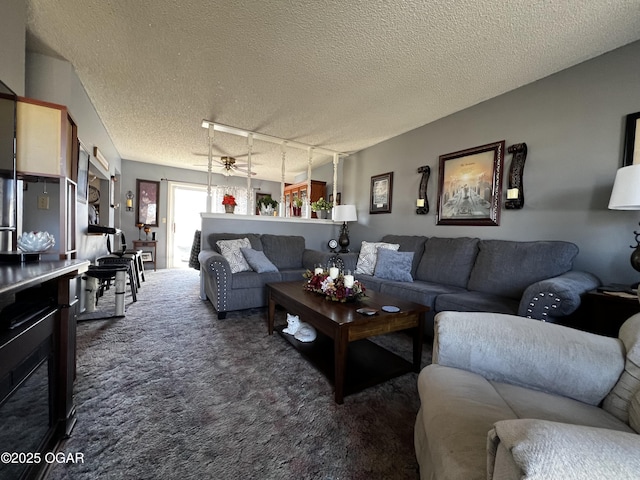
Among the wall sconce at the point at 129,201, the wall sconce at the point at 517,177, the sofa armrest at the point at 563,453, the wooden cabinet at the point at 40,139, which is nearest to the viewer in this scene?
the sofa armrest at the point at 563,453

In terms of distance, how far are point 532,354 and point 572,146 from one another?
7.32 feet

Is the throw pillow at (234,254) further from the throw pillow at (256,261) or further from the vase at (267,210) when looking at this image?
the vase at (267,210)

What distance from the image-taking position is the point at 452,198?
125 inches

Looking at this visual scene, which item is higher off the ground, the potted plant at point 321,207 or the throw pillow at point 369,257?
the potted plant at point 321,207

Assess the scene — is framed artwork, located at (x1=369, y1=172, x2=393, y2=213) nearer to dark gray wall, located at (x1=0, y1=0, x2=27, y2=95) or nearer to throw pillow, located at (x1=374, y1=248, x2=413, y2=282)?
throw pillow, located at (x1=374, y1=248, x2=413, y2=282)

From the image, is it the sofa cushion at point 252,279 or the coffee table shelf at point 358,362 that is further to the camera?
the sofa cushion at point 252,279

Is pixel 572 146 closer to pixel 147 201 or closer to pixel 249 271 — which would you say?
pixel 249 271

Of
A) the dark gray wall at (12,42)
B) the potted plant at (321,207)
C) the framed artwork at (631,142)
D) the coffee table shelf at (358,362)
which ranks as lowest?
the coffee table shelf at (358,362)

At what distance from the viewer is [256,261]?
10.5 feet

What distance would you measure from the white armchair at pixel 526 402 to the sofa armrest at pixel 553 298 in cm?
82

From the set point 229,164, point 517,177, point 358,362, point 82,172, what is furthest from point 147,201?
point 517,177

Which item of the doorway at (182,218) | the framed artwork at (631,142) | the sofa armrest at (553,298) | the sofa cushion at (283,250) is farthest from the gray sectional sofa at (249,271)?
the doorway at (182,218)

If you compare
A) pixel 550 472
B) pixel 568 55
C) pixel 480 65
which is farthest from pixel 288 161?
pixel 550 472

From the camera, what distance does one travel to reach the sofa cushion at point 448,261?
2.73 metres
